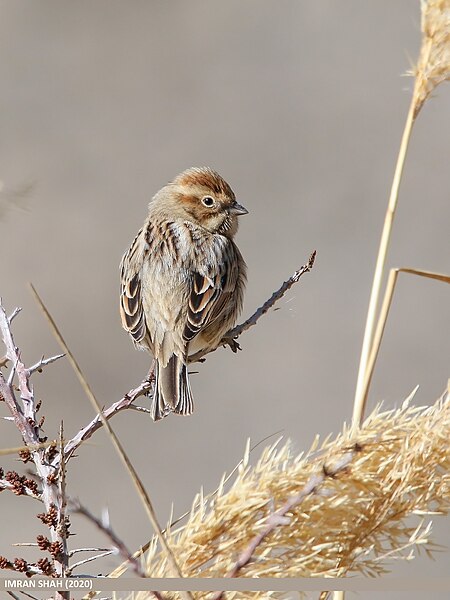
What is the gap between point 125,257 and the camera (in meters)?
4.23

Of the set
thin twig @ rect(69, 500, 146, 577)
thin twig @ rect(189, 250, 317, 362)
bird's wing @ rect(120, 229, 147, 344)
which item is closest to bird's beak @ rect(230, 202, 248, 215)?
bird's wing @ rect(120, 229, 147, 344)

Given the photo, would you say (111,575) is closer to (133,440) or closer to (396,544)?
(396,544)

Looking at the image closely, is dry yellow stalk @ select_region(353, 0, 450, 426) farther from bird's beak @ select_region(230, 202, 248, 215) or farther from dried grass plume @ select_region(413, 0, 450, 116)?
bird's beak @ select_region(230, 202, 248, 215)

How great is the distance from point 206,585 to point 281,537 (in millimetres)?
122

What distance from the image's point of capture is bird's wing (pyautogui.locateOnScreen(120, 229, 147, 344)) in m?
3.87

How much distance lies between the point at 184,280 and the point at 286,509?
271 cm

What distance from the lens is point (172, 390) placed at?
3492 mm

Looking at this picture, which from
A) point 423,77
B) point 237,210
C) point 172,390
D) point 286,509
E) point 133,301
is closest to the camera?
point 286,509

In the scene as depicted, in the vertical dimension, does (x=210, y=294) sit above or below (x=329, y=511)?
above

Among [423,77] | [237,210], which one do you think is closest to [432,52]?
[423,77]

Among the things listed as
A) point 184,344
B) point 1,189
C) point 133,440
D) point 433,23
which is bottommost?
point 133,440

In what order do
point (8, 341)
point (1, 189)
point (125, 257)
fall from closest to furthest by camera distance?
point (1, 189), point (8, 341), point (125, 257)

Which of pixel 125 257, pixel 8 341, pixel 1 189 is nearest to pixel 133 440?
pixel 125 257

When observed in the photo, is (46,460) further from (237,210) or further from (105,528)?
(237,210)
